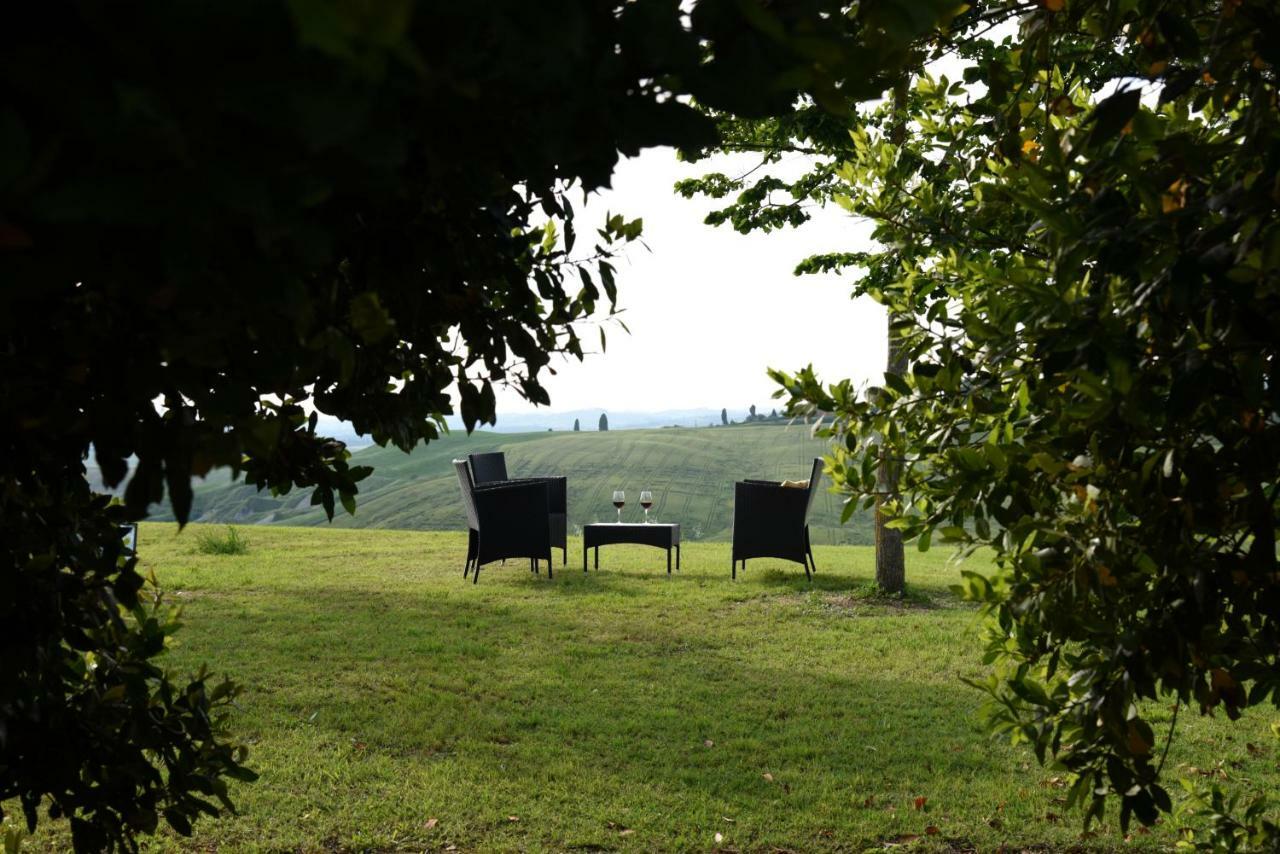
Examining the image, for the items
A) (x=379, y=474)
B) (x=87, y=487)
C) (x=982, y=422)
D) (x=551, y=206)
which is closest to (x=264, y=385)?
(x=551, y=206)

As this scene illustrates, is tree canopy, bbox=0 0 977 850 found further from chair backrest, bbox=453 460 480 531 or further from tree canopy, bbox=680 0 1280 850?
chair backrest, bbox=453 460 480 531

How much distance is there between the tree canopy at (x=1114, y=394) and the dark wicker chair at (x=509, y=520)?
754 centimetres

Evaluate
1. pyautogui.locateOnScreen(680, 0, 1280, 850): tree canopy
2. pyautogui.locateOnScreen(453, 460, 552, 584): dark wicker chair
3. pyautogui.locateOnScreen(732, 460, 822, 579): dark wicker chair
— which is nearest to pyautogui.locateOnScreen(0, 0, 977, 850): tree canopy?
pyautogui.locateOnScreen(680, 0, 1280, 850): tree canopy

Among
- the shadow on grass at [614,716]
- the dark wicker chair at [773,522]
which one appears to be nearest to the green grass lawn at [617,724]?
the shadow on grass at [614,716]

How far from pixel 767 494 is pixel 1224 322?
8642 mm

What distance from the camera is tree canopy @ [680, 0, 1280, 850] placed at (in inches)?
52.0

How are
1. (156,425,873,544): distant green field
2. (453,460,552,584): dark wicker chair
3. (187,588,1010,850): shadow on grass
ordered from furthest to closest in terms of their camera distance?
(156,425,873,544): distant green field < (453,460,552,584): dark wicker chair < (187,588,1010,850): shadow on grass

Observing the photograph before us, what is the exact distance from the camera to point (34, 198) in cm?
51

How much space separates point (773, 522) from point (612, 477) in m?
16.6

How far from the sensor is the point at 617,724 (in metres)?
5.30

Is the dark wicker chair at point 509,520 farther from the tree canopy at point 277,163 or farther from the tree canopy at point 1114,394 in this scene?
the tree canopy at point 277,163

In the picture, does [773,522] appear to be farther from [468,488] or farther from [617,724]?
[617,724]

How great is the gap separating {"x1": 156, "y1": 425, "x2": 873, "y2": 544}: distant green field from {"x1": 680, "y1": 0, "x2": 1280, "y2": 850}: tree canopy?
19.4 metres

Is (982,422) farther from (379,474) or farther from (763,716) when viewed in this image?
(379,474)
